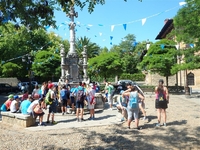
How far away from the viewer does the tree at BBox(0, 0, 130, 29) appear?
17.7 feet

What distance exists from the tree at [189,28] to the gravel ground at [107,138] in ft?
26.9

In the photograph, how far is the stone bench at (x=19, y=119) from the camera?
29.2 feet

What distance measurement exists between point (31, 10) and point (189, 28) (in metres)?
12.5

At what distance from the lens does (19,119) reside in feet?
30.1

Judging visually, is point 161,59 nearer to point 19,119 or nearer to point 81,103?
point 81,103

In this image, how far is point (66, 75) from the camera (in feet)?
61.7

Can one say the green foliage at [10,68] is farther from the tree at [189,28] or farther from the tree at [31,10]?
the tree at [31,10]

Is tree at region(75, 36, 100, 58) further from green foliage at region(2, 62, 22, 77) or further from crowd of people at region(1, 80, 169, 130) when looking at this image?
crowd of people at region(1, 80, 169, 130)

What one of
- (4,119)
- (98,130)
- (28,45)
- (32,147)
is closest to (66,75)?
(4,119)

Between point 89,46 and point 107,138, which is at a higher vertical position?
point 89,46

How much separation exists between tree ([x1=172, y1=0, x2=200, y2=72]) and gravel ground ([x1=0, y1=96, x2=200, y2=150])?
8208 millimetres

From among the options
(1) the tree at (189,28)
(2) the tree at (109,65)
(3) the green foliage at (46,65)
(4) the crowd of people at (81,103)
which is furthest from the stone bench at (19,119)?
(3) the green foliage at (46,65)

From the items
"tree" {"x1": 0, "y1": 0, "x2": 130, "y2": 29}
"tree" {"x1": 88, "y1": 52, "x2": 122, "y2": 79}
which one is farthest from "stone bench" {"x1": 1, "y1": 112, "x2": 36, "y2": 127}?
"tree" {"x1": 88, "y1": 52, "x2": 122, "y2": 79}

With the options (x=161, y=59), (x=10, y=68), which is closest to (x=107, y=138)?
(x=161, y=59)
